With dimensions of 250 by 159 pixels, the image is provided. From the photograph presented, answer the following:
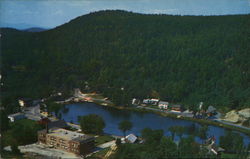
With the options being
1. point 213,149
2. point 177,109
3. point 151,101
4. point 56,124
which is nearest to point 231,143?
point 213,149

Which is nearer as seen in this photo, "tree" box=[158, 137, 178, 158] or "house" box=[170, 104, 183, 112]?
→ "tree" box=[158, 137, 178, 158]

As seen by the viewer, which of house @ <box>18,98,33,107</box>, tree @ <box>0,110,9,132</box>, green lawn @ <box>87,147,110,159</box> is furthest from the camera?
house @ <box>18,98,33,107</box>

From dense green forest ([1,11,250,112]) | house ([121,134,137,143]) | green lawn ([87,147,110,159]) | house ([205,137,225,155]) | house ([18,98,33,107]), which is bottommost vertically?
green lawn ([87,147,110,159])

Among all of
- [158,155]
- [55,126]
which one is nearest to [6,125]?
[55,126]

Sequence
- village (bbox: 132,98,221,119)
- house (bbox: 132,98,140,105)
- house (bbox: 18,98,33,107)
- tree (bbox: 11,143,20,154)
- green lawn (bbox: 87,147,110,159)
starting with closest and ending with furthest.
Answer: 1. tree (bbox: 11,143,20,154)
2. green lawn (bbox: 87,147,110,159)
3. village (bbox: 132,98,221,119)
4. house (bbox: 18,98,33,107)
5. house (bbox: 132,98,140,105)

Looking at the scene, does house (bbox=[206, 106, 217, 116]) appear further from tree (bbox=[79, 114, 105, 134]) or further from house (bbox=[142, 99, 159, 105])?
tree (bbox=[79, 114, 105, 134])

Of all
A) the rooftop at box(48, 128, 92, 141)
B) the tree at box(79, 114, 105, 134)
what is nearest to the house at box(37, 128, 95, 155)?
the rooftop at box(48, 128, 92, 141)
